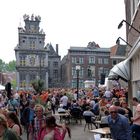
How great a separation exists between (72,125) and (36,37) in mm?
67651

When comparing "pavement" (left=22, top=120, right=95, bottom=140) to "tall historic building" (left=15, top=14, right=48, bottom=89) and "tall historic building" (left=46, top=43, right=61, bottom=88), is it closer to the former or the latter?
"tall historic building" (left=15, top=14, right=48, bottom=89)

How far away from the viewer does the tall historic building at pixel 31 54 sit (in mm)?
86312

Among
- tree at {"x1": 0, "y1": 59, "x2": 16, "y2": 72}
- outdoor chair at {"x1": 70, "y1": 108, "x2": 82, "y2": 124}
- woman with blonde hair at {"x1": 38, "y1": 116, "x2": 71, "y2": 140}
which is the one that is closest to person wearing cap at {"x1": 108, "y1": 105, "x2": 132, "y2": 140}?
woman with blonde hair at {"x1": 38, "y1": 116, "x2": 71, "y2": 140}

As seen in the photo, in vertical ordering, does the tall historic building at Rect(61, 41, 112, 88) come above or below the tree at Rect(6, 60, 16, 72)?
below

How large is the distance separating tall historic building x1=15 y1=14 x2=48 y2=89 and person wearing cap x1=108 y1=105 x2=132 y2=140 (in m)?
78.7

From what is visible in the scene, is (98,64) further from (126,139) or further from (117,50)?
(126,139)

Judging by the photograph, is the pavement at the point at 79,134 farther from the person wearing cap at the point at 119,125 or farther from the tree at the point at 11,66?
the tree at the point at 11,66

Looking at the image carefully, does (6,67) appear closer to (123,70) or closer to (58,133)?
(123,70)

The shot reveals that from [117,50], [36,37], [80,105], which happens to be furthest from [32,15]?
[80,105]

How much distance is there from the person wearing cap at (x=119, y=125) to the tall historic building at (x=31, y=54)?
78.7 meters

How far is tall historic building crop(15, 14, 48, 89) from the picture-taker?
86.3m

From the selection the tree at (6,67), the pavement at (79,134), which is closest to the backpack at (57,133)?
the pavement at (79,134)

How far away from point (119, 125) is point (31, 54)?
81.4 metres

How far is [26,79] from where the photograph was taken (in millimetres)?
86000
